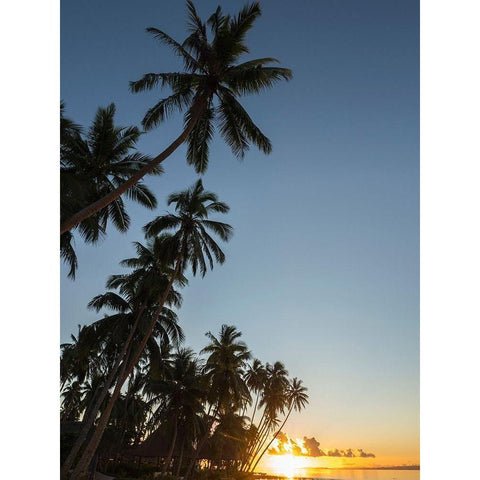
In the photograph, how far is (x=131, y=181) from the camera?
22.5ft

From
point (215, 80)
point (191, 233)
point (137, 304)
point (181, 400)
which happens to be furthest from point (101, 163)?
point (181, 400)

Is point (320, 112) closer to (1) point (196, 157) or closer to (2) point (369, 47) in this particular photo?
(2) point (369, 47)

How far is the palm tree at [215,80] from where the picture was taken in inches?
311

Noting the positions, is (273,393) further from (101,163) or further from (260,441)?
(101,163)

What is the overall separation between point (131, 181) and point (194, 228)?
270 inches

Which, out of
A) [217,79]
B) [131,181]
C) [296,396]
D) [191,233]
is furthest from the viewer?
[296,396]

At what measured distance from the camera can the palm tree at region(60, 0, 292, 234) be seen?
790 centimetres

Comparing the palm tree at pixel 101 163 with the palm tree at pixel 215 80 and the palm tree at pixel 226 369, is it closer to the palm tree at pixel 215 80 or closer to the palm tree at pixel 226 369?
the palm tree at pixel 215 80

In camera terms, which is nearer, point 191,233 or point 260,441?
point 191,233

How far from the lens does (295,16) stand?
4.18m
